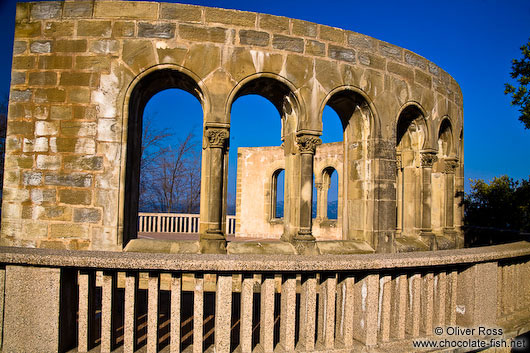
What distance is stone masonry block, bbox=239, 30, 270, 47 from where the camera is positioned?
485 centimetres

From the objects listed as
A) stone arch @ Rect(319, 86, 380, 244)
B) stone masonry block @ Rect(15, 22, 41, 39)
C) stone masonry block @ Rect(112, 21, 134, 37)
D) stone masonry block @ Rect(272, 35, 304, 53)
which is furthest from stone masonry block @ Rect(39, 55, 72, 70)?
stone arch @ Rect(319, 86, 380, 244)

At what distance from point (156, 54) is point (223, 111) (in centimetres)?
113

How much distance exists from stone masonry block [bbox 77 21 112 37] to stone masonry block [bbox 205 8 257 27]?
4.24 feet

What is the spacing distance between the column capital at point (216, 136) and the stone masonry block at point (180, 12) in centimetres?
147

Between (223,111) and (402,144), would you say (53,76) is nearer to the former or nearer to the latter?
(223,111)

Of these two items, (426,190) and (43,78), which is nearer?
(43,78)

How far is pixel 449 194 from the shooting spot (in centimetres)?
698

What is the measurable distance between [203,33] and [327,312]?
3.76m

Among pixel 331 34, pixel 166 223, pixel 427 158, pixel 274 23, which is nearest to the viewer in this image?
pixel 274 23

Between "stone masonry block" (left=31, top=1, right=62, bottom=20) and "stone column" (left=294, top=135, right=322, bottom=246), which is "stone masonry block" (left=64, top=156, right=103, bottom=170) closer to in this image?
"stone masonry block" (left=31, top=1, right=62, bottom=20)

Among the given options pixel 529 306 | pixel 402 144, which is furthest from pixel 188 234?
pixel 529 306

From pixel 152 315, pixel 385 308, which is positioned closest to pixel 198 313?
pixel 152 315

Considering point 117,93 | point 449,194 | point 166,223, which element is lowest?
point 166,223

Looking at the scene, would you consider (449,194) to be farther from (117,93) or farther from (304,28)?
(117,93)
